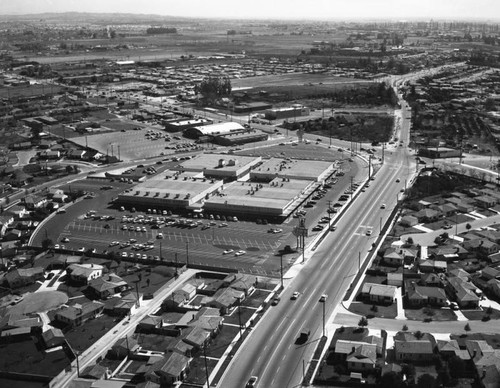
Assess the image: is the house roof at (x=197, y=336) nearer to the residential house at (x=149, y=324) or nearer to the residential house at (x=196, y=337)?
the residential house at (x=196, y=337)

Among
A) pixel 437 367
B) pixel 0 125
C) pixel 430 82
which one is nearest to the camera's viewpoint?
pixel 437 367

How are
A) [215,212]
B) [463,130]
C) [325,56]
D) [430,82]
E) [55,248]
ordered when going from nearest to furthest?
[55,248]
[215,212]
[463,130]
[430,82]
[325,56]

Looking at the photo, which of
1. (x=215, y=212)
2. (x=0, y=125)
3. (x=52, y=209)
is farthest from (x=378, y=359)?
(x=0, y=125)

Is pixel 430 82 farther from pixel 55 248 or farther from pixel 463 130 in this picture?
pixel 55 248

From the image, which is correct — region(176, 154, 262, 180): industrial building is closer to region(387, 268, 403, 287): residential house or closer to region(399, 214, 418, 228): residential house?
region(399, 214, 418, 228): residential house

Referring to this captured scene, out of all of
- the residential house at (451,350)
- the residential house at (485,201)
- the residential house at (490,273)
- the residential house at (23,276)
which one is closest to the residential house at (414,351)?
the residential house at (451,350)

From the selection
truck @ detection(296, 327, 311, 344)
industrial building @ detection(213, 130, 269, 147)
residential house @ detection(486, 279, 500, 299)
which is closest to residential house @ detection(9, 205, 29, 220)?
industrial building @ detection(213, 130, 269, 147)
